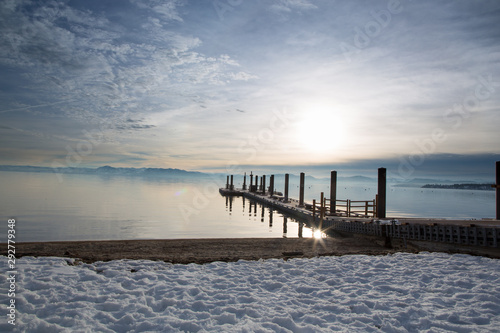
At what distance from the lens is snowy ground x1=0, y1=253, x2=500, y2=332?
4402 mm

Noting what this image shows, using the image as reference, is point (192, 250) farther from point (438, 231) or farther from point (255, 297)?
point (438, 231)

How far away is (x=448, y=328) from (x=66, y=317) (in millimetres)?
5819

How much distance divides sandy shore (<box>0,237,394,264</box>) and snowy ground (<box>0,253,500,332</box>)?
39.9 inches

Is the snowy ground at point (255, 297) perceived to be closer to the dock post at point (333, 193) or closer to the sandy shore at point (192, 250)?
the sandy shore at point (192, 250)

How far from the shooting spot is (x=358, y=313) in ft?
16.2

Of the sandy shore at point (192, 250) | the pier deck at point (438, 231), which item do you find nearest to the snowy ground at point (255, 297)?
the sandy shore at point (192, 250)

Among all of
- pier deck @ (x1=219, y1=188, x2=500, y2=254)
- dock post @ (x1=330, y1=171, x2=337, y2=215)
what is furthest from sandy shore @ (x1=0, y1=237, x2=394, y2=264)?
dock post @ (x1=330, y1=171, x2=337, y2=215)

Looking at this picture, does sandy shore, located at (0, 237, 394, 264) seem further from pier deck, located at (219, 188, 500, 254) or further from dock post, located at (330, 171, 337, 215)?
dock post, located at (330, 171, 337, 215)

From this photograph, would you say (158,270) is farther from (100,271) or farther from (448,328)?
(448,328)

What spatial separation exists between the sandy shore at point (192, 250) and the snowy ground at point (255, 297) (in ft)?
3.32

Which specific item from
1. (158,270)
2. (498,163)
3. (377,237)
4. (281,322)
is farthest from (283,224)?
(281,322)

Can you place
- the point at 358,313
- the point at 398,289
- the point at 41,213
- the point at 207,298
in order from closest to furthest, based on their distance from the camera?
the point at 358,313 < the point at 207,298 < the point at 398,289 < the point at 41,213

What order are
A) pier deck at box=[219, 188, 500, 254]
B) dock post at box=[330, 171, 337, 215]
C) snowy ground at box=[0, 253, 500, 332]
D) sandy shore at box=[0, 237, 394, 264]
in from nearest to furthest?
snowy ground at box=[0, 253, 500, 332], sandy shore at box=[0, 237, 394, 264], pier deck at box=[219, 188, 500, 254], dock post at box=[330, 171, 337, 215]

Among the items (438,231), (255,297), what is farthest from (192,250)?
(438,231)
